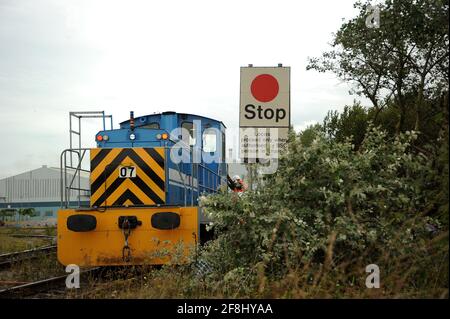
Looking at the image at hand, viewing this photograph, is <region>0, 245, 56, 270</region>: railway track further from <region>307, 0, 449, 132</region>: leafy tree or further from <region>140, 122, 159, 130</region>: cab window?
<region>307, 0, 449, 132</region>: leafy tree

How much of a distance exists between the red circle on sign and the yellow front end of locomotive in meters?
2.16

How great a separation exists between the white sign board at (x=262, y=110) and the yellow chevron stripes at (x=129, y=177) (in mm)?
2289

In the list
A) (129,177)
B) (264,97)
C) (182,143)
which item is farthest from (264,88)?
(182,143)

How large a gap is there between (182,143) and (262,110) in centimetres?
362

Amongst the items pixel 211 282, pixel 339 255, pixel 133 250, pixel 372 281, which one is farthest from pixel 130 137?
pixel 372 281

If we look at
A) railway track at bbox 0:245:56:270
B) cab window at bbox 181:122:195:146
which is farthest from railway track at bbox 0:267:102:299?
cab window at bbox 181:122:195:146

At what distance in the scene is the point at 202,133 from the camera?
431 inches

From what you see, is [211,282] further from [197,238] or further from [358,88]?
[358,88]

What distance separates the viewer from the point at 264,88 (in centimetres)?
705

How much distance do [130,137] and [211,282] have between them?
15.6ft

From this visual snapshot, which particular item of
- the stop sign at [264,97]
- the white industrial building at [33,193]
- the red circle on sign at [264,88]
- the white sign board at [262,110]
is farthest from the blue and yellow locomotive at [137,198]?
the white industrial building at [33,193]

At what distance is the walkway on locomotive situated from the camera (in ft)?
30.7

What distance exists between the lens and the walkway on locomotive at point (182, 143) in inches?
368

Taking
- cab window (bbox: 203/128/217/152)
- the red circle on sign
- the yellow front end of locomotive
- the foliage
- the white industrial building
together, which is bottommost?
the white industrial building
